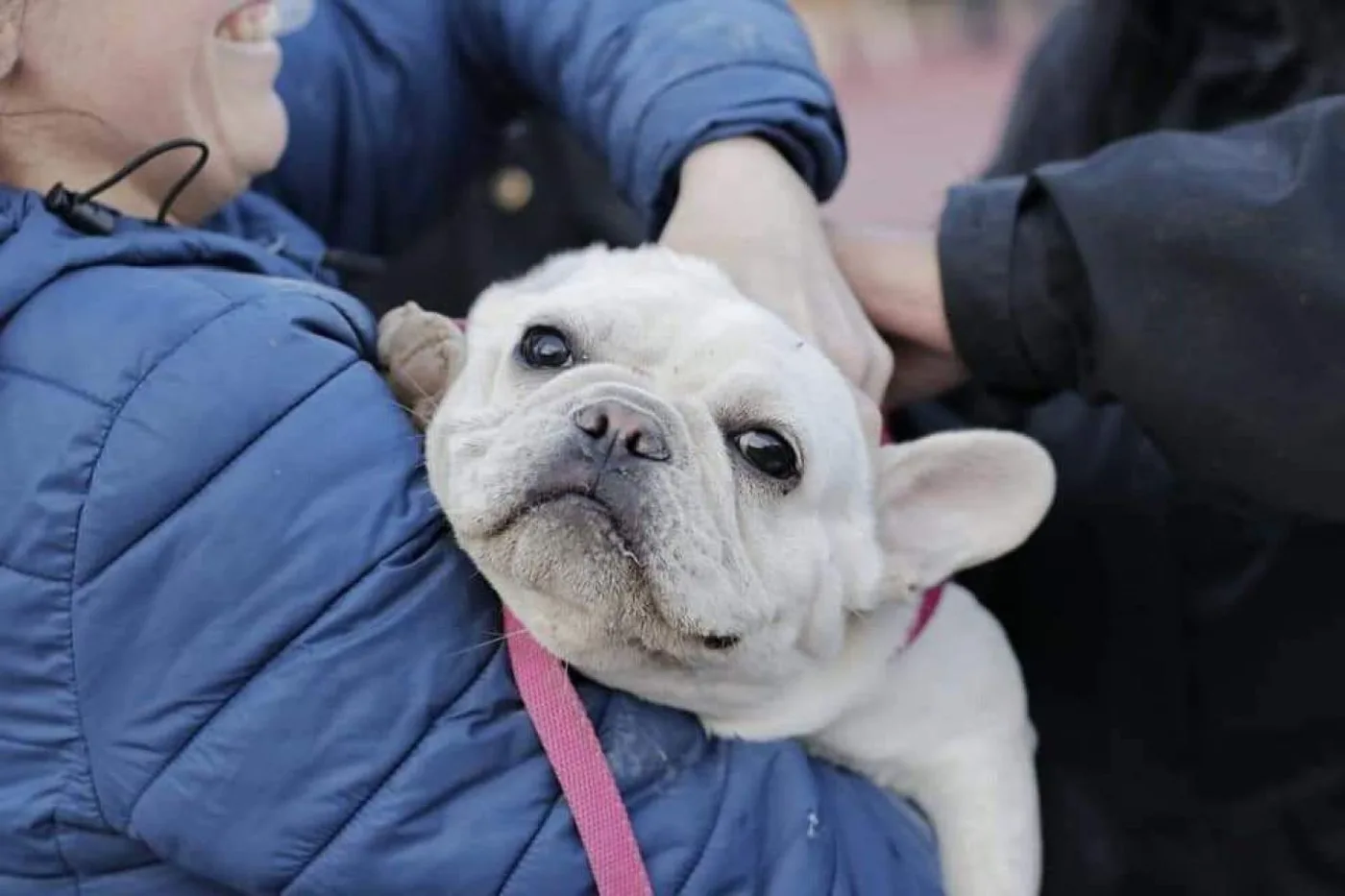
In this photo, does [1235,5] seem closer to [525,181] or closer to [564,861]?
[525,181]

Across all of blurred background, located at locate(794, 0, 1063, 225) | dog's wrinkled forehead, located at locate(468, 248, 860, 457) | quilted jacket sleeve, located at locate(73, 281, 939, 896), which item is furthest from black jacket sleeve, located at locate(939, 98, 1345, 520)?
blurred background, located at locate(794, 0, 1063, 225)

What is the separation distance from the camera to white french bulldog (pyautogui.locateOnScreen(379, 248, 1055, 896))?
0.71m

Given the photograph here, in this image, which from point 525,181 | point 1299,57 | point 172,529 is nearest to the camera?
point 172,529

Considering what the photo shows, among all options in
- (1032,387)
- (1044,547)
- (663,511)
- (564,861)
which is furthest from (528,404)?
(1044,547)

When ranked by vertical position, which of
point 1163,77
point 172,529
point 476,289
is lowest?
point 476,289

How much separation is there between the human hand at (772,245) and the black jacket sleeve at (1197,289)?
0.06 m

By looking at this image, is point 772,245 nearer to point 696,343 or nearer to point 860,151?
point 696,343

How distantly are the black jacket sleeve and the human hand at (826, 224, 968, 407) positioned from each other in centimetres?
3

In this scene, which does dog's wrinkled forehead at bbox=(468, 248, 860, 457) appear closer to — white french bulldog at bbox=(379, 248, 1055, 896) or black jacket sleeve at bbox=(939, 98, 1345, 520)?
white french bulldog at bbox=(379, 248, 1055, 896)

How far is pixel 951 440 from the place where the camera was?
2.90ft

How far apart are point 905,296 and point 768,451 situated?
18cm

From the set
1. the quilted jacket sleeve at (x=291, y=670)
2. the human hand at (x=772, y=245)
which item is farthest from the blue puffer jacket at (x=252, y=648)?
the human hand at (x=772, y=245)

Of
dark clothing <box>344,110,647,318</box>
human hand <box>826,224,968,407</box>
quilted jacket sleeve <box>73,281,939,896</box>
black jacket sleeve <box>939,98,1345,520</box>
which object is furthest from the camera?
dark clothing <box>344,110,647,318</box>

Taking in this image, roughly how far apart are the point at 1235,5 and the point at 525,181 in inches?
21.5
